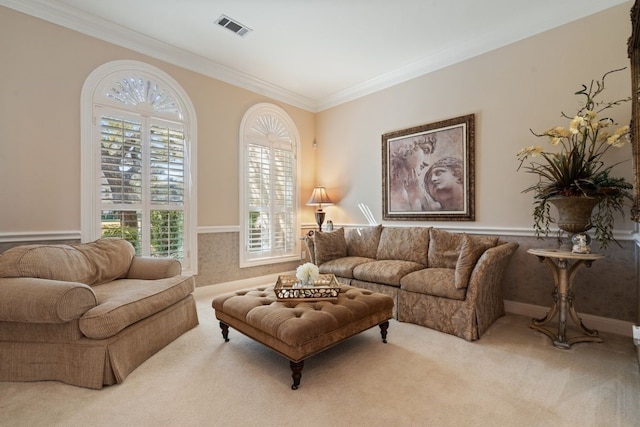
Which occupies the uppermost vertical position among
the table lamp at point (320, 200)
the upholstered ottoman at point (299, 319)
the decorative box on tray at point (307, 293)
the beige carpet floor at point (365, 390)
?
the table lamp at point (320, 200)

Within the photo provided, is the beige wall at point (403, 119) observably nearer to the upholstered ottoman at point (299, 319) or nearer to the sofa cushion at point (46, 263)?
the sofa cushion at point (46, 263)

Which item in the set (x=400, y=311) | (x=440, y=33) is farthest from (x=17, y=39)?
(x=400, y=311)

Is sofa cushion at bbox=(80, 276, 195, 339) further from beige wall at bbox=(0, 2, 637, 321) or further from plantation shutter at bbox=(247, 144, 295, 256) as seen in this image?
plantation shutter at bbox=(247, 144, 295, 256)

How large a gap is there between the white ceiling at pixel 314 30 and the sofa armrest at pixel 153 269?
2491mm

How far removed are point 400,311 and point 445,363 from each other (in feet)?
3.05

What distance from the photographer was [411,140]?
4.10 m

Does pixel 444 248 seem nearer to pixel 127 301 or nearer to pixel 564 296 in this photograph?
pixel 564 296

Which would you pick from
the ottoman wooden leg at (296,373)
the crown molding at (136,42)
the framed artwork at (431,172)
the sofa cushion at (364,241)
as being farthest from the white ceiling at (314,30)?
the ottoman wooden leg at (296,373)

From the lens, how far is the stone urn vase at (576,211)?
7.98 feet

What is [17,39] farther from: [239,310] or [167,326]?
[239,310]

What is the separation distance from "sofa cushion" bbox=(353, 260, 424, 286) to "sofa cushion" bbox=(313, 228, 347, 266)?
1.82ft

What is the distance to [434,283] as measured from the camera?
286 cm

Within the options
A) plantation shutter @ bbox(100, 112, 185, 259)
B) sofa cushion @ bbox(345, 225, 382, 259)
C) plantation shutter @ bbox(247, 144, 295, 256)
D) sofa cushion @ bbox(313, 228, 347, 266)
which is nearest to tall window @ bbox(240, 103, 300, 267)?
plantation shutter @ bbox(247, 144, 295, 256)

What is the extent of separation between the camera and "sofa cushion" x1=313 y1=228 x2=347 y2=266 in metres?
4.00
